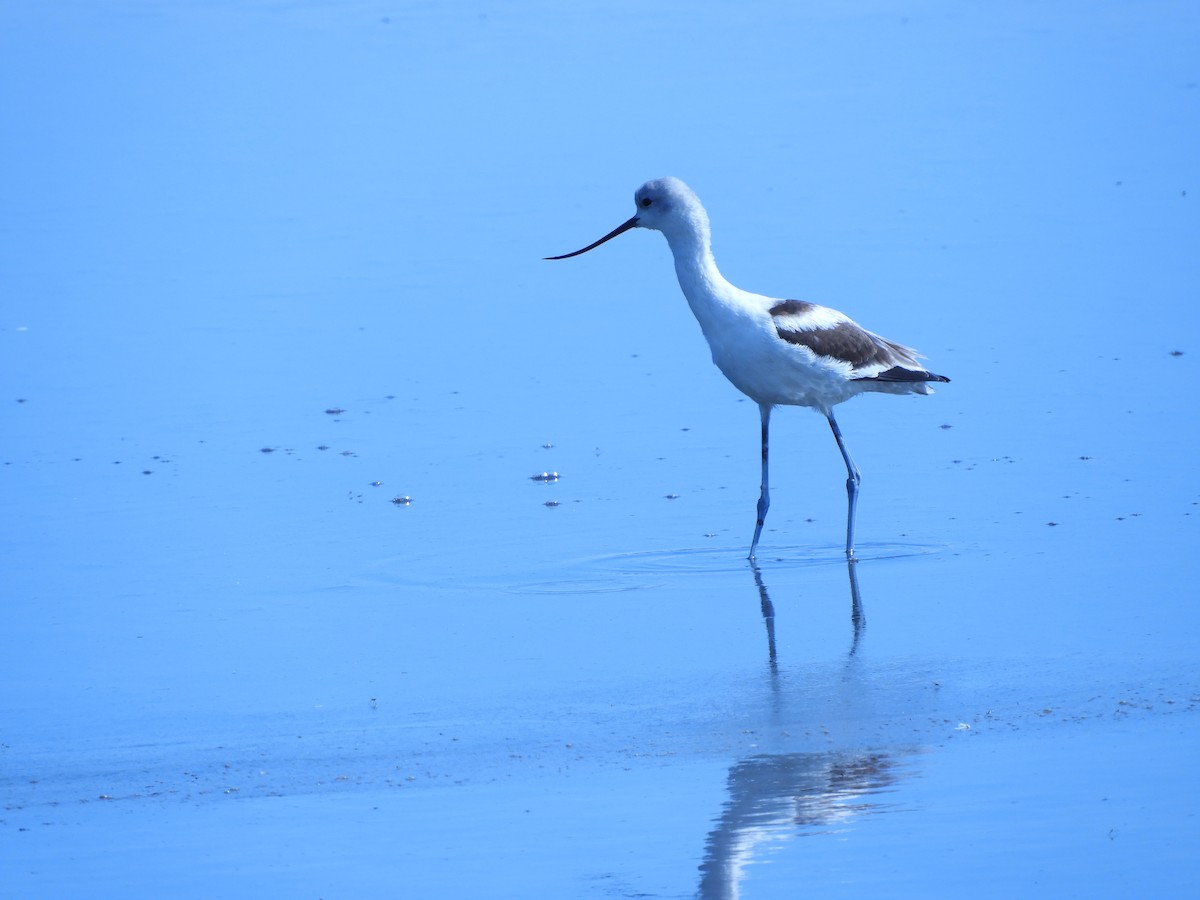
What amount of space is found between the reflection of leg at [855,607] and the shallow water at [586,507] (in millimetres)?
21

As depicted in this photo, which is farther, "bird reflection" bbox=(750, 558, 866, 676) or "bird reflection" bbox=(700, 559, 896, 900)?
"bird reflection" bbox=(750, 558, 866, 676)

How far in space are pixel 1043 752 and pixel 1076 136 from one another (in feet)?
32.6

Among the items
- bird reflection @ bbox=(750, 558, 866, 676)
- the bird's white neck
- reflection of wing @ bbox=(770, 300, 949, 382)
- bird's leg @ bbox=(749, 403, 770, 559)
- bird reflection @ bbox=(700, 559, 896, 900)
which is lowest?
bird reflection @ bbox=(700, 559, 896, 900)

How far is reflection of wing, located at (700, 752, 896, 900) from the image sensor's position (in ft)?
15.7

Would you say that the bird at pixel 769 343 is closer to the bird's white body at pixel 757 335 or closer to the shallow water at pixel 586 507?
the bird's white body at pixel 757 335

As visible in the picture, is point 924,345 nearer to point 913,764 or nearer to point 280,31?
point 913,764

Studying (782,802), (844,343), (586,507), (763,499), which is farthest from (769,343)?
(782,802)

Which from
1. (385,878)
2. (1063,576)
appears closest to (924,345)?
(1063,576)

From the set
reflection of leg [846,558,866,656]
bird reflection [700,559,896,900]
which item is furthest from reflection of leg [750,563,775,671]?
bird reflection [700,559,896,900]

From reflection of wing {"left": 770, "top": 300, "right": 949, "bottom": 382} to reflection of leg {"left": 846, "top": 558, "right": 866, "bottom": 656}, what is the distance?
3.33 feet

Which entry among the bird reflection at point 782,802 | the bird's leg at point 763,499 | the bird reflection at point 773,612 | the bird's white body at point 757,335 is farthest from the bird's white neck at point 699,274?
the bird reflection at point 782,802

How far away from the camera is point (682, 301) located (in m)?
11.4

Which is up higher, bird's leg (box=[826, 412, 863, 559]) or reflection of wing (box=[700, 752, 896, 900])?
bird's leg (box=[826, 412, 863, 559])

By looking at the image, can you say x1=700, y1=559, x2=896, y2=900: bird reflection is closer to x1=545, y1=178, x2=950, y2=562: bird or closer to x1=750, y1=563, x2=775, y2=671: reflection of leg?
x1=750, y1=563, x2=775, y2=671: reflection of leg
